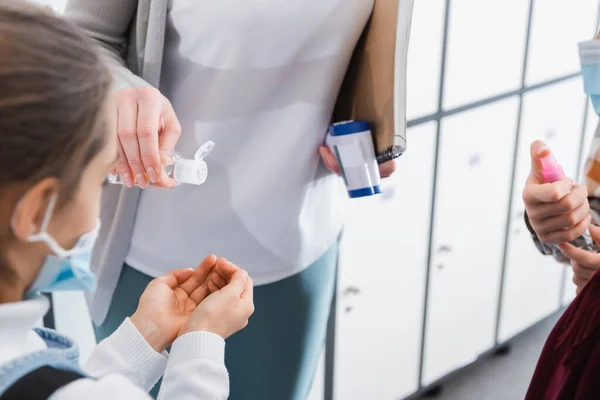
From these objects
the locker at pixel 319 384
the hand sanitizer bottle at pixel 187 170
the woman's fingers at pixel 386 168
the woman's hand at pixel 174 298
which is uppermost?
the hand sanitizer bottle at pixel 187 170

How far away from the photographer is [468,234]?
2240 millimetres

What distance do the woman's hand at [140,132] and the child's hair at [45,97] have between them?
0.25 metres

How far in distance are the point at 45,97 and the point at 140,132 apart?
319 millimetres

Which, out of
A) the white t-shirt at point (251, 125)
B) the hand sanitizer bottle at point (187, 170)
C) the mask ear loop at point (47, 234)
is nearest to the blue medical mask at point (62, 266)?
the mask ear loop at point (47, 234)

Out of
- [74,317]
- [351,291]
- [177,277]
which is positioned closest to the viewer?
[177,277]

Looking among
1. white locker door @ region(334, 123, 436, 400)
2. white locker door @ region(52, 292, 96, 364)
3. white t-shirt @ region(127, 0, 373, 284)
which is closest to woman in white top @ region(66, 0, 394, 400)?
white t-shirt @ region(127, 0, 373, 284)

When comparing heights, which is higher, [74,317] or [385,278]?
[74,317]

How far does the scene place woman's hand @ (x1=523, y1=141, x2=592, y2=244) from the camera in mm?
1049

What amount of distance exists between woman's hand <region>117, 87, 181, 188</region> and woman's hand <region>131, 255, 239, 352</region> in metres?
0.13

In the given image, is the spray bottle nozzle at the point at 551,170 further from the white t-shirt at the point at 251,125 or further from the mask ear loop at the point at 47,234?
the mask ear loop at the point at 47,234

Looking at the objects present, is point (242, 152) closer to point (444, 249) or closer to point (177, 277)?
point (177, 277)

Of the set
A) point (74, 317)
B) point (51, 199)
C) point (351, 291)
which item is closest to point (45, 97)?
point (51, 199)

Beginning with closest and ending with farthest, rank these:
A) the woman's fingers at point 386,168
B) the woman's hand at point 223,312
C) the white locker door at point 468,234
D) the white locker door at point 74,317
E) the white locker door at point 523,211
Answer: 1. the woman's hand at point 223,312
2. the woman's fingers at point 386,168
3. the white locker door at point 74,317
4. the white locker door at point 468,234
5. the white locker door at point 523,211

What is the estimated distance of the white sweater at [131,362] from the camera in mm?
666
